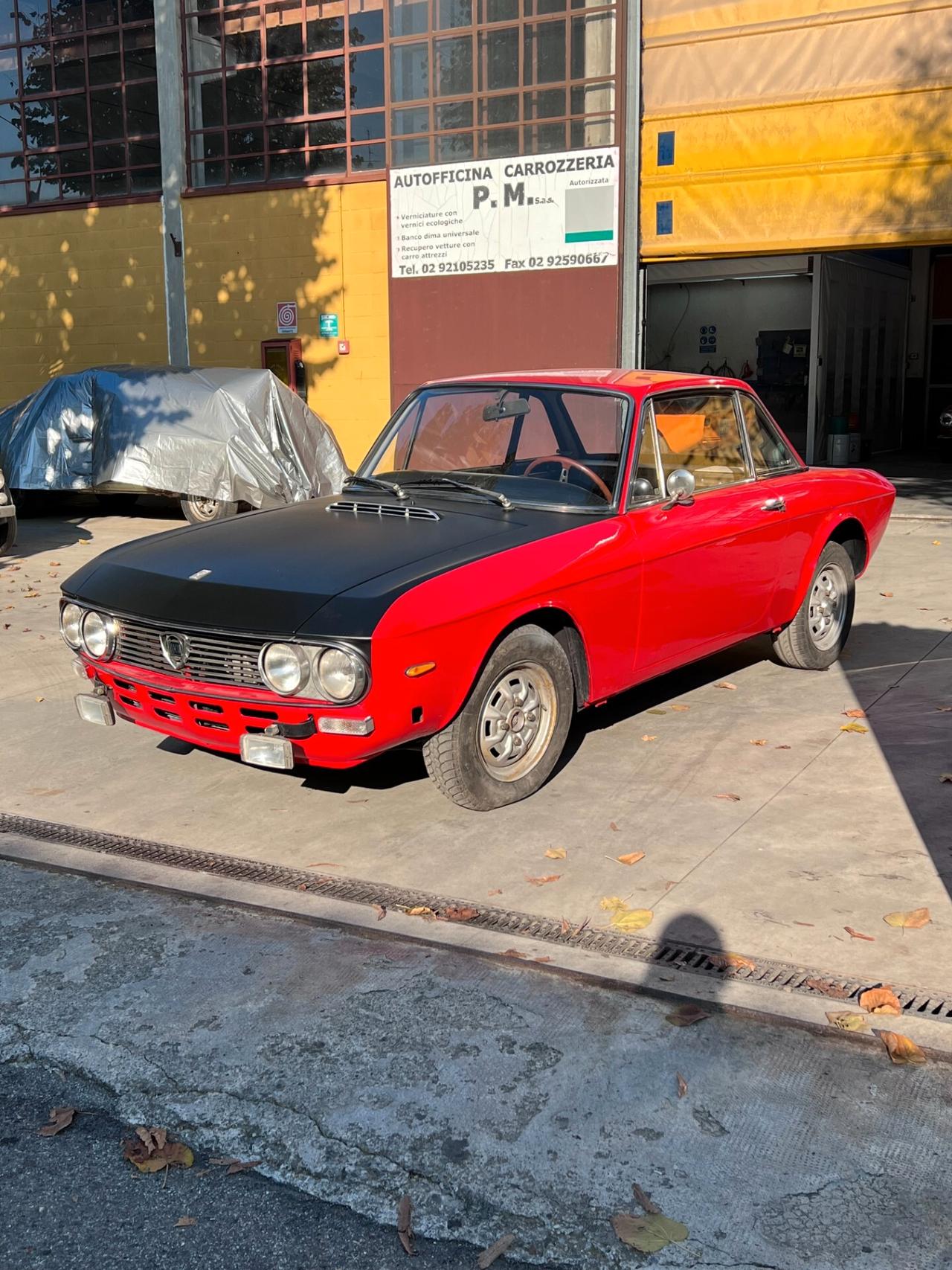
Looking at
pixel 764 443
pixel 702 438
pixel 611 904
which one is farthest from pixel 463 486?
pixel 611 904

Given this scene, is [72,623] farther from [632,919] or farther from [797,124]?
[797,124]

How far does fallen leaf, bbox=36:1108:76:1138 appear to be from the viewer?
302 centimetres

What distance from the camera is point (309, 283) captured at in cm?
1862

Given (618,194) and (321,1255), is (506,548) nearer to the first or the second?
(321,1255)

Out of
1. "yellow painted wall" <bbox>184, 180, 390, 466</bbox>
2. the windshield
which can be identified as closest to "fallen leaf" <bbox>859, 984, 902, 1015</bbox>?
the windshield

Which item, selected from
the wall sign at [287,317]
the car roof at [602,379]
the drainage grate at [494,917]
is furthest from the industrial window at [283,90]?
the drainage grate at [494,917]

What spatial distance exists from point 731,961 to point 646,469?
248 centimetres

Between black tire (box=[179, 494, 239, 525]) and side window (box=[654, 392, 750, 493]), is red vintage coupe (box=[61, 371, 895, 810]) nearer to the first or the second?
side window (box=[654, 392, 750, 493])

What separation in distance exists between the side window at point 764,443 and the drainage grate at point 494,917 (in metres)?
3.22

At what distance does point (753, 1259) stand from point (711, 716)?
3.98 m

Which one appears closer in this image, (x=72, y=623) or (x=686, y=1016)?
(x=686, y=1016)

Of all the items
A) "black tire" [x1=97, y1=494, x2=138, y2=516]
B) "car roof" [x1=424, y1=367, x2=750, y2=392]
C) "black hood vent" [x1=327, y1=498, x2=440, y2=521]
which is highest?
"car roof" [x1=424, y1=367, x2=750, y2=392]

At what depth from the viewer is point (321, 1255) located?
260 centimetres

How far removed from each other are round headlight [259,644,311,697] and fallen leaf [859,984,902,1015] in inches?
80.1
